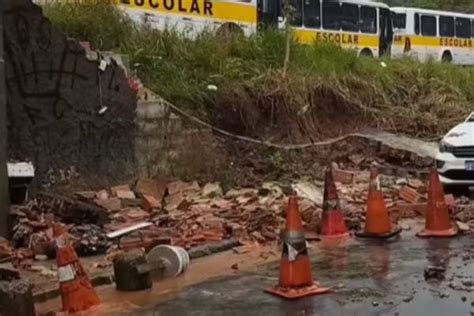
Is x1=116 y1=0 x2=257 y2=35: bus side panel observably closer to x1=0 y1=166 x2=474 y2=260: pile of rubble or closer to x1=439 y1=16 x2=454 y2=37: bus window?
x1=0 y1=166 x2=474 y2=260: pile of rubble

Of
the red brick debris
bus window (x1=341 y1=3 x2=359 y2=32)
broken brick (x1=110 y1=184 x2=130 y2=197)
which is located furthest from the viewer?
bus window (x1=341 y1=3 x2=359 y2=32)

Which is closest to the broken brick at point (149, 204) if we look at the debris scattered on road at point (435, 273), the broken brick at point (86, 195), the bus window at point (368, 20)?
the broken brick at point (86, 195)

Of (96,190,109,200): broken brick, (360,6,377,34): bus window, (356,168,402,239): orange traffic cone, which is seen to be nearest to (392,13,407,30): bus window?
(360,6,377,34): bus window

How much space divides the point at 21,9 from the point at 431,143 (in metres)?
9.91

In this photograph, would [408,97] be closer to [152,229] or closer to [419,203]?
[419,203]

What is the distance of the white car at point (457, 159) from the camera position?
13805 millimetres

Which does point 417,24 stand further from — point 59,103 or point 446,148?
point 59,103

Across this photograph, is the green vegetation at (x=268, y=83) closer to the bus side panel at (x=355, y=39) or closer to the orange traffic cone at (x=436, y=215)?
the orange traffic cone at (x=436, y=215)

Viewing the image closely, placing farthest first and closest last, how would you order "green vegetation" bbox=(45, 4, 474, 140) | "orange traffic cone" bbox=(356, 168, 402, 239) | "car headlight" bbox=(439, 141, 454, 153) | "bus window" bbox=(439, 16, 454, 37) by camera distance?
"bus window" bbox=(439, 16, 454, 37), "green vegetation" bbox=(45, 4, 474, 140), "car headlight" bbox=(439, 141, 454, 153), "orange traffic cone" bbox=(356, 168, 402, 239)

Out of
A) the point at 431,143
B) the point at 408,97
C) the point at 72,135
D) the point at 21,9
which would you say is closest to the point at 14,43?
the point at 21,9

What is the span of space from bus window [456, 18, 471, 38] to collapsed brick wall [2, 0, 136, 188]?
31236 millimetres

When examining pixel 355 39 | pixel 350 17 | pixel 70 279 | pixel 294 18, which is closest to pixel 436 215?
pixel 70 279

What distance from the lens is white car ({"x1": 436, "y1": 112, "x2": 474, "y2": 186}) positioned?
1380cm

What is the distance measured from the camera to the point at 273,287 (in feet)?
27.9
